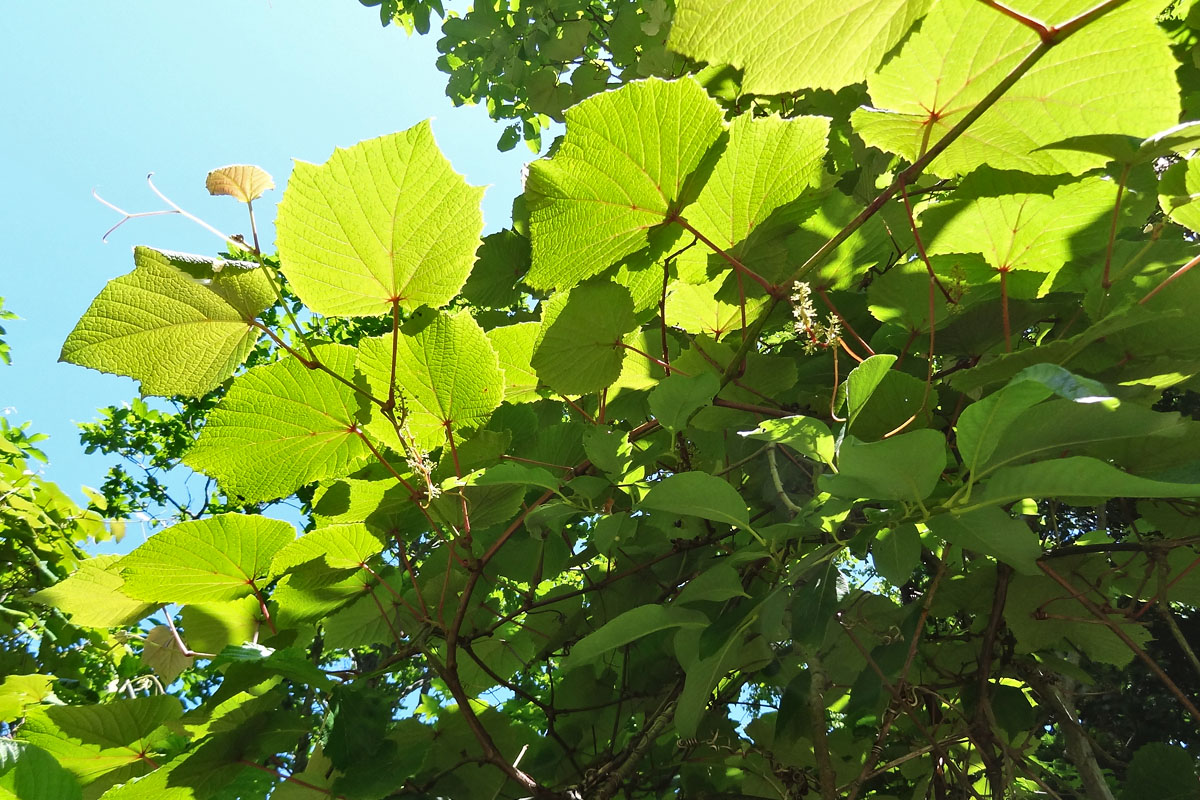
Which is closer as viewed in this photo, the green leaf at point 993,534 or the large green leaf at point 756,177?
the green leaf at point 993,534

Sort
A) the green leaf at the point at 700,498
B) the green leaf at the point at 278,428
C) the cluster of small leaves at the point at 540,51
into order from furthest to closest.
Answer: the cluster of small leaves at the point at 540,51
the green leaf at the point at 278,428
the green leaf at the point at 700,498

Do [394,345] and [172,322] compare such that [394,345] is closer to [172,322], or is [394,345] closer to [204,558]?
[172,322]

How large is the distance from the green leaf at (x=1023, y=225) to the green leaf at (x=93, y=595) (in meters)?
1.07

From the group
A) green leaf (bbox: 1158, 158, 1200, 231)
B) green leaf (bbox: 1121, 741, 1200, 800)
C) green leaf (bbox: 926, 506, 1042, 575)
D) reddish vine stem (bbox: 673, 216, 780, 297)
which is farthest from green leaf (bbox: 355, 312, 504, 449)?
green leaf (bbox: 1121, 741, 1200, 800)

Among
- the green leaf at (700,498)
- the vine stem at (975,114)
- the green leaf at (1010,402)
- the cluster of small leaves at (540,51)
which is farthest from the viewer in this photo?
the cluster of small leaves at (540,51)

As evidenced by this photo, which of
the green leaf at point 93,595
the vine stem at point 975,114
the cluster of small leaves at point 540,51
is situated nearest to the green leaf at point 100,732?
the green leaf at point 93,595

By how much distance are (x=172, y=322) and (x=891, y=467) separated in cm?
70

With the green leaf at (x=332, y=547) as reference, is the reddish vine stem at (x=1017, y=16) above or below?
above

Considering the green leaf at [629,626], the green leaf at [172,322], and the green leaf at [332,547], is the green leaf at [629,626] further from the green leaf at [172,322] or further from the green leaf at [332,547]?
the green leaf at [172,322]

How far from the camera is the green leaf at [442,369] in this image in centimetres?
78

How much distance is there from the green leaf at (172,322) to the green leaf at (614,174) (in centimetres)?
30

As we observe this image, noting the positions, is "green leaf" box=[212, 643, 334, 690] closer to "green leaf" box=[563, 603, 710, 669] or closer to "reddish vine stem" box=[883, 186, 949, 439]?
"green leaf" box=[563, 603, 710, 669]

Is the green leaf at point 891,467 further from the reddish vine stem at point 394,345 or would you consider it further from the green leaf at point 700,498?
the reddish vine stem at point 394,345

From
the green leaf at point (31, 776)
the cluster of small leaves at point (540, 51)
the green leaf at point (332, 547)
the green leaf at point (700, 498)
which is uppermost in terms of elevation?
the cluster of small leaves at point (540, 51)
